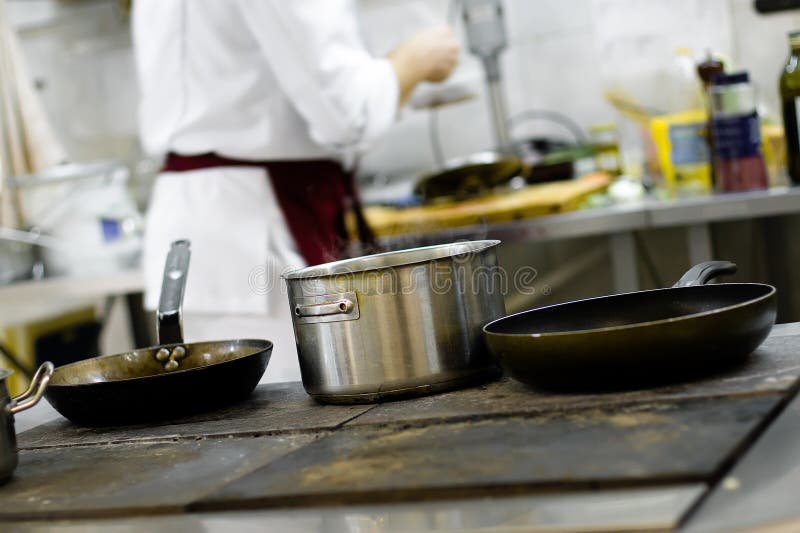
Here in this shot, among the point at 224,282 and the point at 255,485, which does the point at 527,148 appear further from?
the point at 255,485

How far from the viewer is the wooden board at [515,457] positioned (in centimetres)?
58

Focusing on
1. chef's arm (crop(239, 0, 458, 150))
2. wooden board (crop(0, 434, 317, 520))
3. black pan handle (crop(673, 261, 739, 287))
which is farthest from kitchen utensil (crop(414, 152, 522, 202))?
wooden board (crop(0, 434, 317, 520))

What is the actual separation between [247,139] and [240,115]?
0.04 metres

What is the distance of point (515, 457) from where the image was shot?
0.64 metres

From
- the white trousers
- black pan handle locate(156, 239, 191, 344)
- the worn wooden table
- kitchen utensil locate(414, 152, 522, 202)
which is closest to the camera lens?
the worn wooden table

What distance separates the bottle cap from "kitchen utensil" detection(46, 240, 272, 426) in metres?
1.26

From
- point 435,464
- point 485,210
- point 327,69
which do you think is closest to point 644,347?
point 435,464

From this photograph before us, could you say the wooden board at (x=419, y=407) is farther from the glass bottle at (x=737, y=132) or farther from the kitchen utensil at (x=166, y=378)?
the glass bottle at (x=737, y=132)

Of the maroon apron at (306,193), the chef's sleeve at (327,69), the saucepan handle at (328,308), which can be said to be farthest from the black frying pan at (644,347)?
the maroon apron at (306,193)

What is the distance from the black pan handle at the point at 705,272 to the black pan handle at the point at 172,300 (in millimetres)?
510

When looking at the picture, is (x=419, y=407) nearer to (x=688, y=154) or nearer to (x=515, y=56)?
(x=688, y=154)

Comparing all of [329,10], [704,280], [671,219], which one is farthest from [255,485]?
[671,219]

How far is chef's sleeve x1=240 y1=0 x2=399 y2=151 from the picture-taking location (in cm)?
162

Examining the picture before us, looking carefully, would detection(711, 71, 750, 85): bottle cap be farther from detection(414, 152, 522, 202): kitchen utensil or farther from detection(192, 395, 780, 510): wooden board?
detection(192, 395, 780, 510): wooden board
